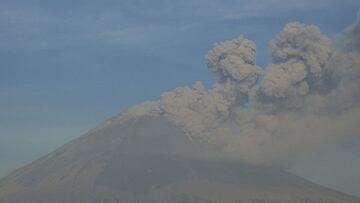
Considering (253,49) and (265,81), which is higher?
(253,49)
